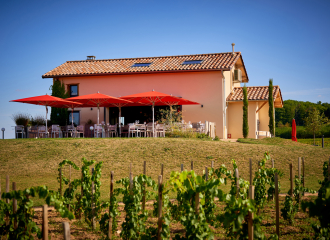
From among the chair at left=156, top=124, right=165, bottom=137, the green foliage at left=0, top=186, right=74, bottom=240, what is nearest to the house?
the chair at left=156, top=124, right=165, bottom=137

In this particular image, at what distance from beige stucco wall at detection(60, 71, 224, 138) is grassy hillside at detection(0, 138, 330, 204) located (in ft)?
19.6

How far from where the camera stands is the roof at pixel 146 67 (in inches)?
742

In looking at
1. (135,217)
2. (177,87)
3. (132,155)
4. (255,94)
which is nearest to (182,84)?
(177,87)

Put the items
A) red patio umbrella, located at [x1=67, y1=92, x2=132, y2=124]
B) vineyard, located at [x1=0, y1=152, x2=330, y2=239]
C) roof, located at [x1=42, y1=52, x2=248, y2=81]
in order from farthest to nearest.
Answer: roof, located at [x1=42, y1=52, x2=248, y2=81] → red patio umbrella, located at [x1=67, y1=92, x2=132, y2=124] → vineyard, located at [x1=0, y1=152, x2=330, y2=239]

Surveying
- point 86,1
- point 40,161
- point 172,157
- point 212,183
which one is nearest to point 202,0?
point 86,1

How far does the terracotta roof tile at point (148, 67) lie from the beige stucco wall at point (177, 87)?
440 mm

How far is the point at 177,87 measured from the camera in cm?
1928

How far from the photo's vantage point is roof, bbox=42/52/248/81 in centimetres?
1886

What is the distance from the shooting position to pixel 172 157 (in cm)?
1125

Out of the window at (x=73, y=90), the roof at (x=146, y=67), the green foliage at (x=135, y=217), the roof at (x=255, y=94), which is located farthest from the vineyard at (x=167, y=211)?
the window at (x=73, y=90)

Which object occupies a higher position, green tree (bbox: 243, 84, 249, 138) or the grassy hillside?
green tree (bbox: 243, 84, 249, 138)

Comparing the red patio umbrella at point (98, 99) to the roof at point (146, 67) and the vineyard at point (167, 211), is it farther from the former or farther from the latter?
the vineyard at point (167, 211)

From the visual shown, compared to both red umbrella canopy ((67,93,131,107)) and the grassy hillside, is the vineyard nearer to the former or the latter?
the grassy hillside

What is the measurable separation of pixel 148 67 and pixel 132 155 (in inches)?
383
